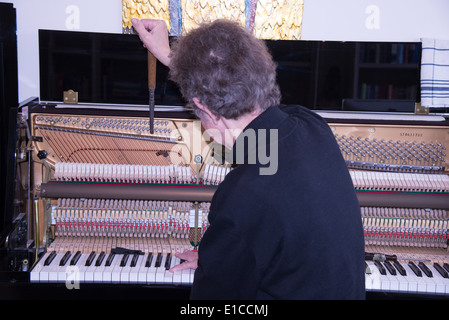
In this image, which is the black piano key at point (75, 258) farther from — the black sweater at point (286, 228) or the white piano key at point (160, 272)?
the black sweater at point (286, 228)

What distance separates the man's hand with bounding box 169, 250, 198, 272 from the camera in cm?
234

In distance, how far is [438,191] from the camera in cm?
257

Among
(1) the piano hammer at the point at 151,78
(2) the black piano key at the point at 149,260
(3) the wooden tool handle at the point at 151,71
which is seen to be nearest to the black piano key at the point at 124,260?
(2) the black piano key at the point at 149,260

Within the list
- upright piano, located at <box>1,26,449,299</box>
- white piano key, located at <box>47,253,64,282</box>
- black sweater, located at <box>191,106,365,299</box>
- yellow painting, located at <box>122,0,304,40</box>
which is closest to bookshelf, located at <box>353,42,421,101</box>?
upright piano, located at <box>1,26,449,299</box>

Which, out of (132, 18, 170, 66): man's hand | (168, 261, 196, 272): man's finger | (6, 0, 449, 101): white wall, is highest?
(6, 0, 449, 101): white wall

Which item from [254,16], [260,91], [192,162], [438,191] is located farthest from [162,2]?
[438,191]

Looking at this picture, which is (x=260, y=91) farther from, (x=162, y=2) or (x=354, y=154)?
(x=162, y=2)

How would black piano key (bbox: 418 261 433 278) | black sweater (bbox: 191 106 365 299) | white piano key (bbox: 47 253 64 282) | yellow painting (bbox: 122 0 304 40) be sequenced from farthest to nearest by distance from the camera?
yellow painting (bbox: 122 0 304 40), black piano key (bbox: 418 261 433 278), white piano key (bbox: 47 253 64 282), black sweater (bbox: 191 106 365 299)

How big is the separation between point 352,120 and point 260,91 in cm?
127

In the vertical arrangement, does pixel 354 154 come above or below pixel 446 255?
above

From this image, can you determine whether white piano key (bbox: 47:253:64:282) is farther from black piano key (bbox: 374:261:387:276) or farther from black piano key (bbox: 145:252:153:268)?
black piano key (bbox: 374:261:387:276)

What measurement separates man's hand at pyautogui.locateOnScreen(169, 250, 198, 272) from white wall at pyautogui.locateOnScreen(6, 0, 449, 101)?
4.93 feet

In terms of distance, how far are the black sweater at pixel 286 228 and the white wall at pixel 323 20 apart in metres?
1.83
